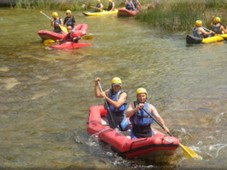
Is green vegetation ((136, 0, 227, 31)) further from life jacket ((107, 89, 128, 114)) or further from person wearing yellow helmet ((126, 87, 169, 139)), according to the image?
person wearing yellow helmet ((126, 87, 169, 139))

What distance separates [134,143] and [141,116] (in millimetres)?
525

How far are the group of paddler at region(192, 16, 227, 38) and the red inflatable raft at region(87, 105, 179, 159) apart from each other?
9483 millimetres

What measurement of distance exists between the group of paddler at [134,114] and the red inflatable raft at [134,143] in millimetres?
168

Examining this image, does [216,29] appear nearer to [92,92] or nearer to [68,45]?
[68,45]

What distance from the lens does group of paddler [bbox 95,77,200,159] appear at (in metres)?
7.18

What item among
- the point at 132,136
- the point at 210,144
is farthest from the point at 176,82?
the point at 132,136

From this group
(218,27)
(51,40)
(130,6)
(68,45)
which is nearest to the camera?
(68,45)

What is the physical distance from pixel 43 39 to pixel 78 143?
33.6 feet

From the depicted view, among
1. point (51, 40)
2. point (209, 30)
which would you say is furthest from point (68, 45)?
point (209, 30)

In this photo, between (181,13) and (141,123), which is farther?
(181,13)

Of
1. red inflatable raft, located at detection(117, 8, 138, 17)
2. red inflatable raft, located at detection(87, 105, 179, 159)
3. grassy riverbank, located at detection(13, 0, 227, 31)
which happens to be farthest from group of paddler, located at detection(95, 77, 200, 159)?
Answer: red inflatable raft, located at detection(117, 8, 138, 17)

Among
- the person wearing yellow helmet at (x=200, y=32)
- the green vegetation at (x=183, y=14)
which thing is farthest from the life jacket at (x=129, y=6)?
the person wearing yellow helmet at (x=200, y=32)

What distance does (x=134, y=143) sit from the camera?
690 cm

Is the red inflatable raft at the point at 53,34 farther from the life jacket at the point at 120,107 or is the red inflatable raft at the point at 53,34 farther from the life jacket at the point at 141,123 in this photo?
the life jacket at the point at 141,123
